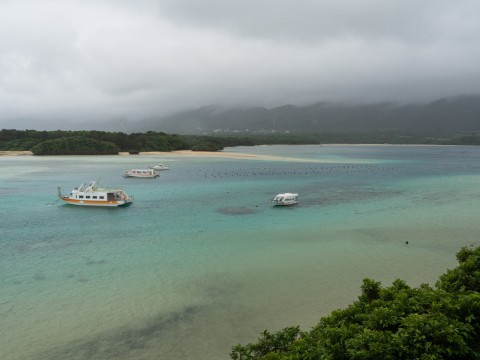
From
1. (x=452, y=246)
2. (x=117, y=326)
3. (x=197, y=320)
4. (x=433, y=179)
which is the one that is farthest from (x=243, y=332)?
(x=433, y=179)

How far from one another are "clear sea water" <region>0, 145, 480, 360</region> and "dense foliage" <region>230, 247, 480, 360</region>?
640cm

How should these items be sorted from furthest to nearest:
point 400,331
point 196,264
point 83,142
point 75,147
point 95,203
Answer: point 83,142 < point 75,147 < point 95,203 < point 196,264 < point 400,331

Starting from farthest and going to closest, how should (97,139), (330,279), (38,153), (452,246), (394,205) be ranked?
(97,139) → (38,153) → (394,205) → (452,246) → (330,279)

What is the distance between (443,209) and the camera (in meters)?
49.3

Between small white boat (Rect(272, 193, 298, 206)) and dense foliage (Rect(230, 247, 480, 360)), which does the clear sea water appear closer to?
small white boat (Rect(272, 193, 298, 206))

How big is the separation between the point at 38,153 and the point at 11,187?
10308cm

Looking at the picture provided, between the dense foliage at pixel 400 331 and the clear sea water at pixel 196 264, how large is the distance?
6.40 m

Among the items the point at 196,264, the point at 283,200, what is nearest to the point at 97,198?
the point at 283,200

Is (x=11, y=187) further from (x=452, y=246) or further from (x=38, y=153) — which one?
(x=38, y=153)

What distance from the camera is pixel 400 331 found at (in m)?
10.3

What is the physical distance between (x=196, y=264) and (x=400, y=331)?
65.5 ft

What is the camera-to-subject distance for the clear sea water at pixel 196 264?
1877 centimetres

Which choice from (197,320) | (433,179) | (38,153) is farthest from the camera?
(38,153)

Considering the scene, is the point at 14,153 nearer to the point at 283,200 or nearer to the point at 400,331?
the point at 283,200
